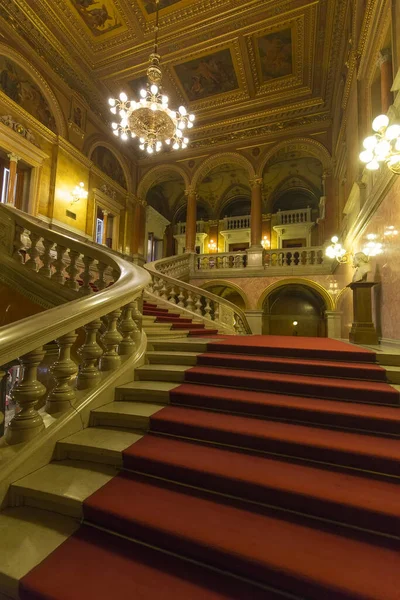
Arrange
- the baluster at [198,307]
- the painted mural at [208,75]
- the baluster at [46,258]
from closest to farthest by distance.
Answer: the baluster at [46,258]
the baluster at [198,307]
the painted mural at [208,75]

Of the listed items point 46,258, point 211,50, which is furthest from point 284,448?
point 211,50

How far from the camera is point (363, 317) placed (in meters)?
4.33

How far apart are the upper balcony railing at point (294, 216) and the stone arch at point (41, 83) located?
1101cm

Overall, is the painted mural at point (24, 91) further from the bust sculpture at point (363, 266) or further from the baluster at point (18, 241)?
the bust sculpture at point (363, 266)

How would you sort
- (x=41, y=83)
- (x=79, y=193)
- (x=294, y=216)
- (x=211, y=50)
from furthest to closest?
(x=294, y=216) → (x=79, y=193) → (x=211, y=50) → (x=41, y=83)

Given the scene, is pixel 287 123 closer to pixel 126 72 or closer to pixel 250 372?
pixel 126 72

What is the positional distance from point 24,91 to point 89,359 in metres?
9.43

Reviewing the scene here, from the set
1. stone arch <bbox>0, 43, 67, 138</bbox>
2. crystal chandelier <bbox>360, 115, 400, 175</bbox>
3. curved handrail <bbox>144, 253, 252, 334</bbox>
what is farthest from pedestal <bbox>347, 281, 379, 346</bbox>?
stone arch <bbox>0, 43, 67, 138</bbox>

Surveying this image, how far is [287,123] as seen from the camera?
10797 millimetres

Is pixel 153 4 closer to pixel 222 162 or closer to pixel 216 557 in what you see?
pixel 222 162

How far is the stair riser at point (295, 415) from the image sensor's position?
75.2 inches

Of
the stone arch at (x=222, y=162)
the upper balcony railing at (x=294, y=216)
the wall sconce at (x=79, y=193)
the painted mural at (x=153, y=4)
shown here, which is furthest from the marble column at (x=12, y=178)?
the upper balcony railing at (x=294, y=216)

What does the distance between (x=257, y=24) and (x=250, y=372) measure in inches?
396

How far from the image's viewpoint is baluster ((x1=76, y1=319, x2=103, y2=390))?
2.31 meters
